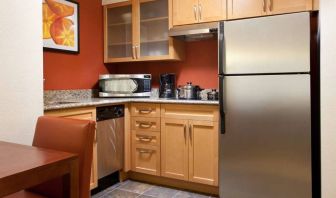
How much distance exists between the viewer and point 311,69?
6.70ft

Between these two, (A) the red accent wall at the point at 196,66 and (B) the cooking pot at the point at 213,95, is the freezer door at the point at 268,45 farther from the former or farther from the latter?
(A) the red accent wall at the point at 196,66

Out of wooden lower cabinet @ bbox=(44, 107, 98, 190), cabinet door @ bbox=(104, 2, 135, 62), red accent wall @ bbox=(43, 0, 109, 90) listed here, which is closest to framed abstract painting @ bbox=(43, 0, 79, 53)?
red accent wall @ bbox=(43, 0, 109, 90)

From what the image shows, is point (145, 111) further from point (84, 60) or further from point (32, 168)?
point (32, 168)

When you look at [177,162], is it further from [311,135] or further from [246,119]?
[311,135]

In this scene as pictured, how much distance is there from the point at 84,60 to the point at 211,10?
158 cm

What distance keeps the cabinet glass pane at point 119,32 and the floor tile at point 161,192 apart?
159 centimetres

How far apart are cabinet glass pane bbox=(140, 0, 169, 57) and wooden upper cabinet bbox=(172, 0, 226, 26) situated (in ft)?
0.74

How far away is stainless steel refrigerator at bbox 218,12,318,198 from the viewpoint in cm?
203

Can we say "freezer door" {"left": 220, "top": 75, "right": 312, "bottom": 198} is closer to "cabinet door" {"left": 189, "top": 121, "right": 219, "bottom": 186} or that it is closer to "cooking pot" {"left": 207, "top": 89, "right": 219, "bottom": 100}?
"cabinet door" {"left": 189, "top": 121, "right": 219, "bottom": 186}

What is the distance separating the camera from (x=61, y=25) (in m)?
2.84

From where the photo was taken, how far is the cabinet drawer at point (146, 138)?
276cm

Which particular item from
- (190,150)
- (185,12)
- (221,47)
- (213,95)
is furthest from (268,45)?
(190,150)

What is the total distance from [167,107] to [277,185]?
1.21 m

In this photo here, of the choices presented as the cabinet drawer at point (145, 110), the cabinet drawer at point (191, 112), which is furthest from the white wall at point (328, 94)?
the cabinet drawer at point (145, 110)
